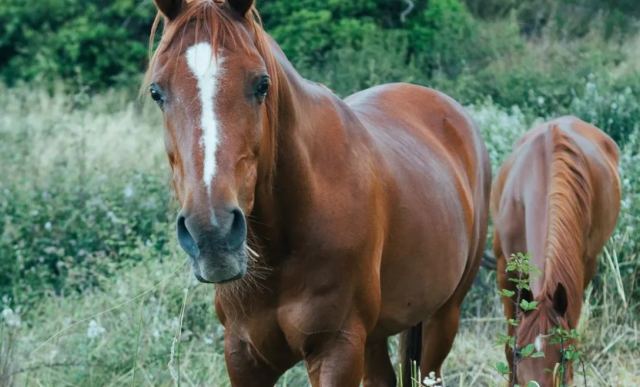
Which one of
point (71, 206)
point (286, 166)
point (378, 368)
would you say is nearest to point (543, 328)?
point (378, 368)

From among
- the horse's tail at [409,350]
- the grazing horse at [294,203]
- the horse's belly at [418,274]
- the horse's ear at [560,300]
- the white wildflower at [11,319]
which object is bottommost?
the horse's tail at [409,350]

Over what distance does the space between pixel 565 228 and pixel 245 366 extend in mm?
1893

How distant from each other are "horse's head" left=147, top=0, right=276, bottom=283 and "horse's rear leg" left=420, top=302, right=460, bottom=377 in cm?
206

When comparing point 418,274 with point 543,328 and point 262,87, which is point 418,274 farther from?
point 262,87

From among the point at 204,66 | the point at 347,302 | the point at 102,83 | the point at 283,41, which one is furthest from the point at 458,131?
the point at 102,83

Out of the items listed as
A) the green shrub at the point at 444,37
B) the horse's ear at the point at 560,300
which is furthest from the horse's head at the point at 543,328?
the green shrub at the point at 444,37

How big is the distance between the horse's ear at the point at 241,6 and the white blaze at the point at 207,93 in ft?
0.71

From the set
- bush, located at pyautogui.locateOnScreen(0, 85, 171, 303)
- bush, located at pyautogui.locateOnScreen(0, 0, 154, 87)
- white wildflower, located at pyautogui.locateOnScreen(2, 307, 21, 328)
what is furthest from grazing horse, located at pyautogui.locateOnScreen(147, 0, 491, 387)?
bush, located at pyautogui.locateOnScreen(0, 0, 154, 87)

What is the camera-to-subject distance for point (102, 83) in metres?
15.8

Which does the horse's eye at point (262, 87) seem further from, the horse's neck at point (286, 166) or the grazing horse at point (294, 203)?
the horse's neck at point (286, 166)

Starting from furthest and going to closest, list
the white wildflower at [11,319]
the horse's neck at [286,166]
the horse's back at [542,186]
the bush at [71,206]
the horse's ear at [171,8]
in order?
the bush at [71,206], the horse's back at [542,186], the white wildflower at [11,319], the horse's neck at [286,166], the horse's ear at [171,8]

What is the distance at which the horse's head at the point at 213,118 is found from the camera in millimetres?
2791

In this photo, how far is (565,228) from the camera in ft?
16.2

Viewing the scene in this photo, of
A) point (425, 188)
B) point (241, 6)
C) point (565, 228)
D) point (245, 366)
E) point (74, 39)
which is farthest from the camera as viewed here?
point (74, 39)
